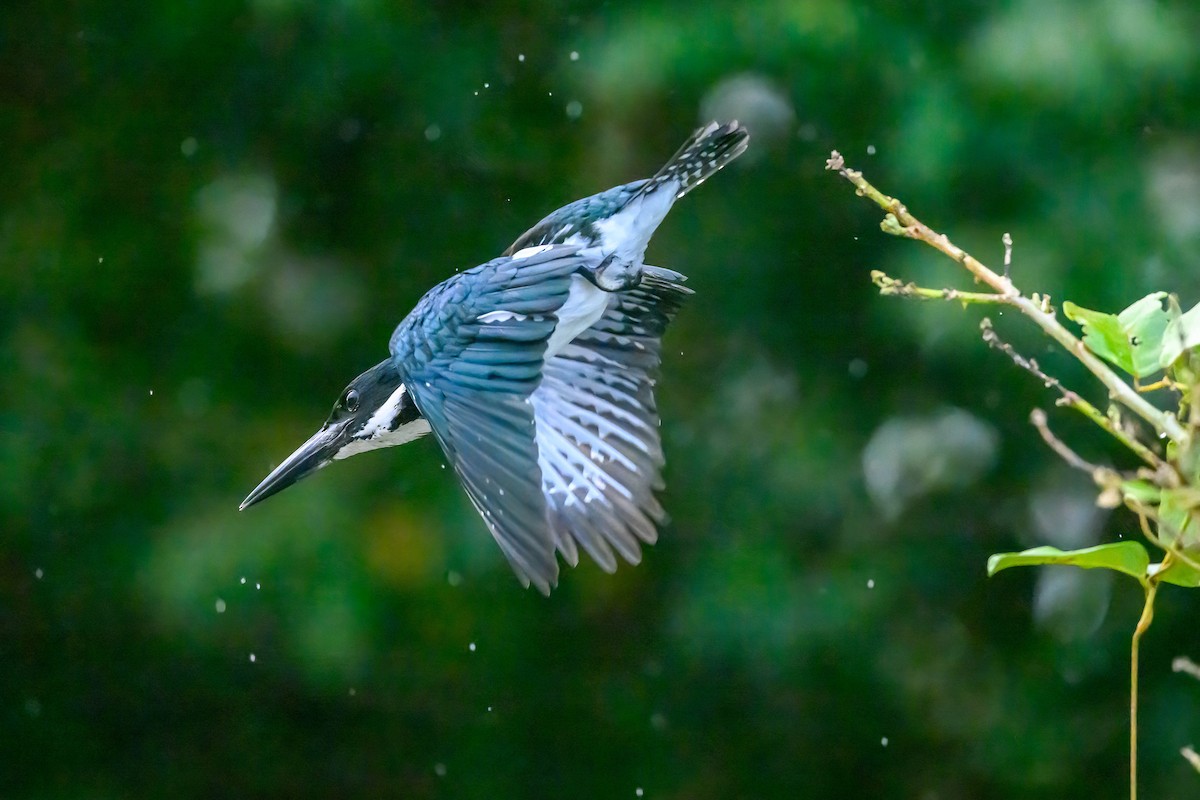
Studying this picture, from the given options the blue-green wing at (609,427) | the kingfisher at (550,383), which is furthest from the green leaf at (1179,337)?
the blue-green wing at (609,427)

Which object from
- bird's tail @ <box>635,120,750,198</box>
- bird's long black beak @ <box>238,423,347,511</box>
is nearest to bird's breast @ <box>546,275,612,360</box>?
bird's tail @ <box>635,120,750,198</box>

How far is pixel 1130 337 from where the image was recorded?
63 cm

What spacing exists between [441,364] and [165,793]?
1.68 meters

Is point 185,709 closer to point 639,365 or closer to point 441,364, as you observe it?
point 639,365

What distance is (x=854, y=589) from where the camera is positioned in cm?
230

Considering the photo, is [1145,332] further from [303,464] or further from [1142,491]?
[303,464]

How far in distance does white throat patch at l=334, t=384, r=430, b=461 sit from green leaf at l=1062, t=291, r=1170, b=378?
95 centimetres

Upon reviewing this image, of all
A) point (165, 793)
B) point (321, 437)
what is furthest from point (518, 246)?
point (165, 793)

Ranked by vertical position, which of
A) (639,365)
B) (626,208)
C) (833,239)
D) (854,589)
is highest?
(626,208)

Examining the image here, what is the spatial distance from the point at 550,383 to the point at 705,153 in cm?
45

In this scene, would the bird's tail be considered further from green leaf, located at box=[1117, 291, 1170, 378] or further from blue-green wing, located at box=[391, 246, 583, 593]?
green leaf, located at box=[1117, 291, 1170, 378]

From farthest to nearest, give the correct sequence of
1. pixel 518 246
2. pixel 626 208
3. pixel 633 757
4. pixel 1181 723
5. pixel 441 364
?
pixel 633 757 → pixel 1181 723 → pixel 518 246 → pixel 626 208 → pixel 441 364

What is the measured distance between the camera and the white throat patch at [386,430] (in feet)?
4.89

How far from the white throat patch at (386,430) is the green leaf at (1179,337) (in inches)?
39.0
